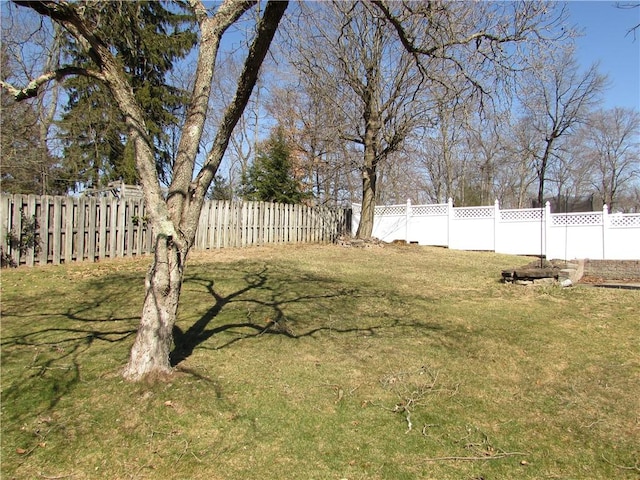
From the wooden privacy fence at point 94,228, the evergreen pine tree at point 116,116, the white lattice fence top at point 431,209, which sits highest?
the evergreen pine tree at point 116,116

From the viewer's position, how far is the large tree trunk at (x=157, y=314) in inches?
145

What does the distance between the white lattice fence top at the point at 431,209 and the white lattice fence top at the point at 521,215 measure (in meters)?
2.40

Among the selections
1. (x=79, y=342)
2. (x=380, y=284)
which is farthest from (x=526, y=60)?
(x=79, y=342)

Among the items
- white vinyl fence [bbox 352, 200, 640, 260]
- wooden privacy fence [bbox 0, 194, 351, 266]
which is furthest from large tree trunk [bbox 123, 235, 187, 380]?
white vinyl fence [bbox 352, 200, 640, 260]

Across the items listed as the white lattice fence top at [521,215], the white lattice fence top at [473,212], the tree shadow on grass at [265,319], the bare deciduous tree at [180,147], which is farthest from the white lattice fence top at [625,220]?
the bare deciduous tree at [180,147]

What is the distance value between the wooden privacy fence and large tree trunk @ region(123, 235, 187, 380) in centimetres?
642

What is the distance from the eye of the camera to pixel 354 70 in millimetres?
14578

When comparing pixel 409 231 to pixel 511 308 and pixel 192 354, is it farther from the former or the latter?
pixel 192 354

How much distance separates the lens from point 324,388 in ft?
12.3

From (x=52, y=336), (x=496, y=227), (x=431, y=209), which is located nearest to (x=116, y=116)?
(x=52, y=336)

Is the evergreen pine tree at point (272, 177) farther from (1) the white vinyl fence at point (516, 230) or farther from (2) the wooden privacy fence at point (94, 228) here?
(1) the white vinyl fence at point (516, 230)

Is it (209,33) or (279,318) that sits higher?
(209,33)

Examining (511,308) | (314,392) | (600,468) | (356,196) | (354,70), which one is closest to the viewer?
(600,468)

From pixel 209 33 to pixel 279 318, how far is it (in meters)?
3.52
